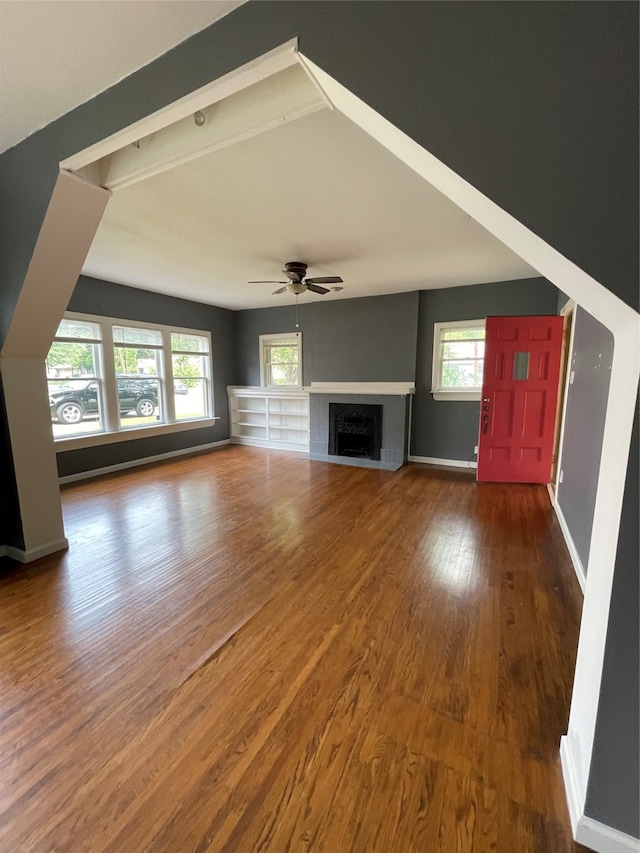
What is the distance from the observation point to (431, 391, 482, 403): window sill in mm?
5027

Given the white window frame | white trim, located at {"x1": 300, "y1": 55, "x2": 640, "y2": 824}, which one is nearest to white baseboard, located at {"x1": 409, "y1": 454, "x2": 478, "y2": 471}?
the white window frame

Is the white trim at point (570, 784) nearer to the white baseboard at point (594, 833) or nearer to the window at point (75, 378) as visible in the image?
the white baseboard at point (594, 833)

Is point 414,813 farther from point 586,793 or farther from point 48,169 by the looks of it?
point 48,169

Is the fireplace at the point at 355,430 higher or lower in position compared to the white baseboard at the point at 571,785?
higher

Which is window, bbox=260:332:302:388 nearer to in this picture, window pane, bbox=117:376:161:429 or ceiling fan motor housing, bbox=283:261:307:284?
window pane, bbox=117:376:161:429

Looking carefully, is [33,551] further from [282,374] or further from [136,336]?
[282,374]

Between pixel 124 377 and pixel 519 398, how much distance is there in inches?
213

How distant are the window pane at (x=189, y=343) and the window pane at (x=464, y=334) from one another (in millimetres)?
4134

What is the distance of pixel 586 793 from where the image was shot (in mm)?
1039

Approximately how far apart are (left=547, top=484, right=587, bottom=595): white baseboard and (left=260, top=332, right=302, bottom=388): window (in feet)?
14.1

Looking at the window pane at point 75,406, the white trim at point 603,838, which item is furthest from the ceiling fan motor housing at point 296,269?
the white trim at point 603,838

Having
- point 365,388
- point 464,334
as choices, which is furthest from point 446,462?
point 464,334

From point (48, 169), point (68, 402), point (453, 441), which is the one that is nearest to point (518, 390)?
point (453, 441)

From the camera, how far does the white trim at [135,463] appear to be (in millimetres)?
4664
